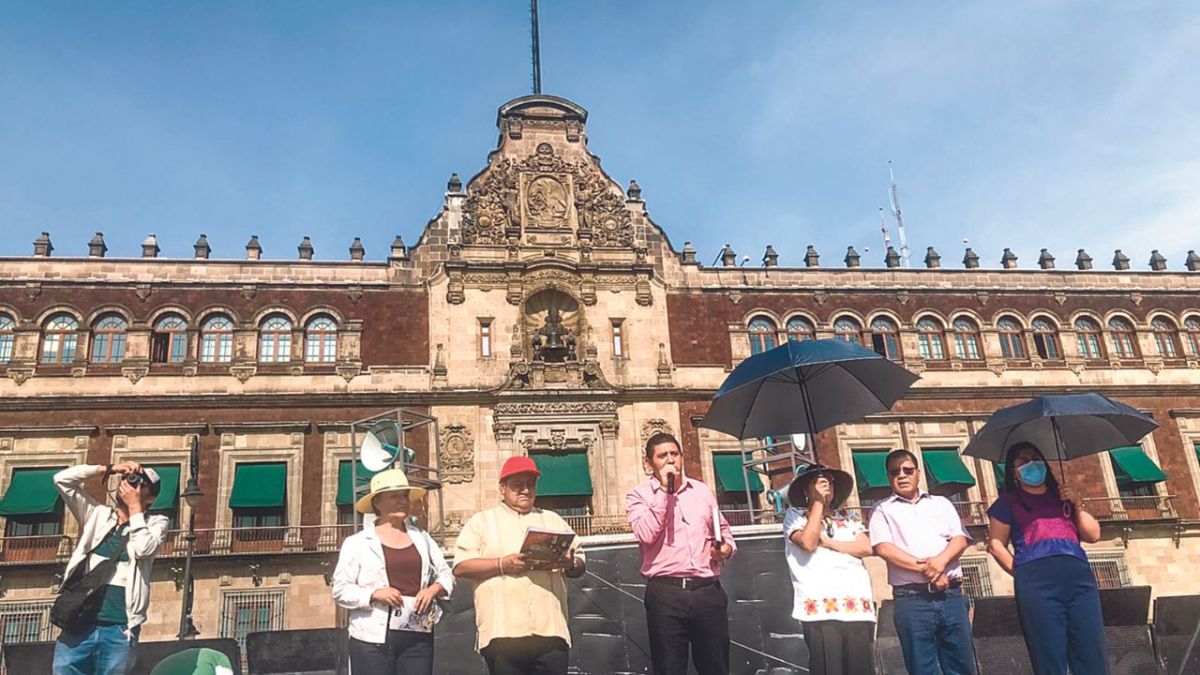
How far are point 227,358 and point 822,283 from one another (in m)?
17.3

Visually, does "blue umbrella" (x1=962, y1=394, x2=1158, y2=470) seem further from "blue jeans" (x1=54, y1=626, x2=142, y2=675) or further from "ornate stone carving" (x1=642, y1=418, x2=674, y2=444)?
"ornate stone carving" (x1=642, y1=418, x2=674, y2=444)

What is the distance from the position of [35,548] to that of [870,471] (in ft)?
69.6

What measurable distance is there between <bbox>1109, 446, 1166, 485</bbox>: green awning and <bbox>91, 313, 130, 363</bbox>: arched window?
27677 mm

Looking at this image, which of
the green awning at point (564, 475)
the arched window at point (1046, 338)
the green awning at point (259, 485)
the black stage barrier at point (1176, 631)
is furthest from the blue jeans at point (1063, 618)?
the arched window at point (1046, 338)

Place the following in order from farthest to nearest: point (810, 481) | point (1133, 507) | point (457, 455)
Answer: point (1133, 507), point (457, 455), point (810, 481)

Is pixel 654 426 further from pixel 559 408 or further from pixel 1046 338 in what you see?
pixel 1046 338

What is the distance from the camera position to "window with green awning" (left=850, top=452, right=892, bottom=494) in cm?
2467

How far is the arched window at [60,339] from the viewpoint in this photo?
77.0 ft

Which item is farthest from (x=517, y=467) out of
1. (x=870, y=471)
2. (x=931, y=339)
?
(x=931, y=339)

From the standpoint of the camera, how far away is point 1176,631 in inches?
404

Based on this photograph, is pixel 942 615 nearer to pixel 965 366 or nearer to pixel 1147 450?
pixel 965 366

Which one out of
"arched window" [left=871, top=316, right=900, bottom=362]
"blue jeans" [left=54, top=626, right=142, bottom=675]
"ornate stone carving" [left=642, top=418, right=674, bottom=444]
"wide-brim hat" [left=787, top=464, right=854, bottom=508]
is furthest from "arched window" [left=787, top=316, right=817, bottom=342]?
"blue jeans" [left=54, top=626, right=142, bottom=675]

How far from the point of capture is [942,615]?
6.43 m

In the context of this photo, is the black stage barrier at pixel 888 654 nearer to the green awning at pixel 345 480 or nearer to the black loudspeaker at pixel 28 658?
the black loudspeaker at pixel 28 658
